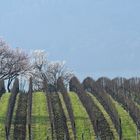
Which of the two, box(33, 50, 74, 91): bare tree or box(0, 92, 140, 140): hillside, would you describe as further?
box(33, 50, 74, 91): bare tree

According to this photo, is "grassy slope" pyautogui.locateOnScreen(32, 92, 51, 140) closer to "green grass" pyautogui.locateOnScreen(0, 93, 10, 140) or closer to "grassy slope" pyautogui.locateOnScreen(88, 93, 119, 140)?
"green grass" pyautogui.locateOnScreen(0, 93, 10, 140)

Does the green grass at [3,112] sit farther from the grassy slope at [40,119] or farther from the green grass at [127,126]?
the green grass at [127,126]

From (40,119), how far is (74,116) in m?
3.07

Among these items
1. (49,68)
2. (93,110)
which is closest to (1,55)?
(49,68)

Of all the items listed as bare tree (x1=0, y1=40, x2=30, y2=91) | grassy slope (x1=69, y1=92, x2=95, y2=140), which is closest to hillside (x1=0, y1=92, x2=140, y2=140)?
grassy slope (x1=69, y1=92, x2=95, y2=140)

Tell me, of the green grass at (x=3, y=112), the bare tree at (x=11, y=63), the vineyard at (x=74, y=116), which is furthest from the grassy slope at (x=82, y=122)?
the bare tree at (x=11, y=63)

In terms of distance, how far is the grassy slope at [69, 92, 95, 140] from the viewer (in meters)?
44.7

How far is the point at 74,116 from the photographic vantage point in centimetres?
5112

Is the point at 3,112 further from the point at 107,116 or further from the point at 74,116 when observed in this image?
the point at 107,116

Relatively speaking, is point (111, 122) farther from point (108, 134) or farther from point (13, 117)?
point (13, 117)

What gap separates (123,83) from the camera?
69.4m

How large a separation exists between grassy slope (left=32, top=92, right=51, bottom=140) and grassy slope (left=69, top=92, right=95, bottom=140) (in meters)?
2.41

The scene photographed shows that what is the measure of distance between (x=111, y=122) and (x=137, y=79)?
76.9ft

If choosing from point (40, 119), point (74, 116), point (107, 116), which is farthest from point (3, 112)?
point (107, 116)
